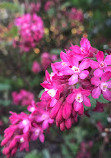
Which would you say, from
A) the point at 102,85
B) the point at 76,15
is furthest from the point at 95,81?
the point at 76,15

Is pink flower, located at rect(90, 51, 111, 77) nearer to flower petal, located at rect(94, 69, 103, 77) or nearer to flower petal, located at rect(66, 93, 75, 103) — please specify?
flower petal, located at rect(94, 69, 103, 77)

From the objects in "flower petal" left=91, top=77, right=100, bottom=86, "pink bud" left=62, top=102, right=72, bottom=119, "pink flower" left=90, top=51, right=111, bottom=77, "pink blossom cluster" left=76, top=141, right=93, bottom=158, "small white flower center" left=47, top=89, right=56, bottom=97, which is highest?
"pink flower" left=90, top=51, right=111, bottom=77

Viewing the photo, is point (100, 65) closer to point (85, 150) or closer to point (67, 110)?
point (67, 110)

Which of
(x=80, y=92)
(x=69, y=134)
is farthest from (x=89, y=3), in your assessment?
(x=80, y=92)

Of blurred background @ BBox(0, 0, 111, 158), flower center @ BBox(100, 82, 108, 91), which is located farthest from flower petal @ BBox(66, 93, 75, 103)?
blurred background @ BBox(0, 0, 111, 158)

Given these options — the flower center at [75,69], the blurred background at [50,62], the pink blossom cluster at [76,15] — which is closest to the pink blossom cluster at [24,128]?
the flower center at [75,69]

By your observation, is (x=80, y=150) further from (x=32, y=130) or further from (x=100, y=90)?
(x=100, y=90)
